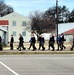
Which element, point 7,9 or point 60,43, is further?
point 7,9

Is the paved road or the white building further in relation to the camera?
the white building

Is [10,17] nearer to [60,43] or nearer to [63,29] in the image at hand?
[63,29]

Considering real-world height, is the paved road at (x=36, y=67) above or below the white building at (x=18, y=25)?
below

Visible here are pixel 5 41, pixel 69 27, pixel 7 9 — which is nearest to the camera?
pixel 5 41

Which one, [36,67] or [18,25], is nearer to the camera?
[36,67]

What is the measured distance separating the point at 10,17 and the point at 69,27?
16847 millimetres

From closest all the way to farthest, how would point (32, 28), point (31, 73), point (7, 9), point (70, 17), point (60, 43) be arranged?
point (31, 73), point (60, 43), point (32, 28), point (7, 9), point (70, 17)

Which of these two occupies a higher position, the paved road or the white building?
the white building

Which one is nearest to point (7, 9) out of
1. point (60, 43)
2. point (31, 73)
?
point (60, 43)

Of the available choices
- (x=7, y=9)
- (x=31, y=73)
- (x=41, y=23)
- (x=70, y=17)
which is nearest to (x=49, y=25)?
(x=41, y=23)

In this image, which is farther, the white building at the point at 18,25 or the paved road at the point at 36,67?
the white building at the point at 18,25

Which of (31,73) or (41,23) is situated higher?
(41,23)

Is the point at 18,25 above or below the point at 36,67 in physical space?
above

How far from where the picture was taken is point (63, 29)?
103 meters
